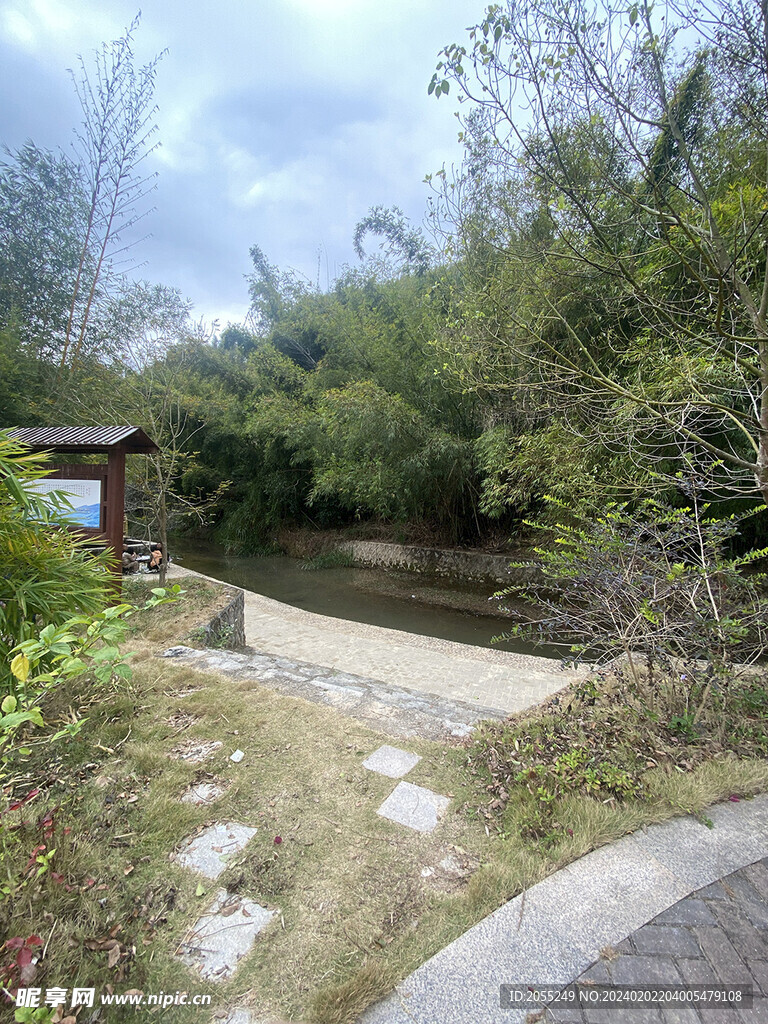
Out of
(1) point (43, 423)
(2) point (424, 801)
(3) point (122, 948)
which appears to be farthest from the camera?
(1) point (43, 423)

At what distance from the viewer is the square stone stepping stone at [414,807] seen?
1353mm

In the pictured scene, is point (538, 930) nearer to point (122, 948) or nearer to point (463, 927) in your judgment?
point (463, 927)

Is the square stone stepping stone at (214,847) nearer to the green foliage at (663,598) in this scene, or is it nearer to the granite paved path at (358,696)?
the granite paved path at (358,696)

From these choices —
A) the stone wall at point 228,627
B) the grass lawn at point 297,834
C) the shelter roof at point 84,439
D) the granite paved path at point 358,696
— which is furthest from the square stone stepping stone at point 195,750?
the shelter roof at point 84,439

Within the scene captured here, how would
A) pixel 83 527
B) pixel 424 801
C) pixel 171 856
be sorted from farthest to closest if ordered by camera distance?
1. pixel 83 527
2. pixel 424 801
3. pixel 171 856

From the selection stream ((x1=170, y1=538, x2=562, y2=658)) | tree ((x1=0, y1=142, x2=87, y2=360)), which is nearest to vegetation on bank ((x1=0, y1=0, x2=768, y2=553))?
tree ((x1=0, y1=142, x2=87, y2=360))

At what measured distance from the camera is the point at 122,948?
927 millimetres

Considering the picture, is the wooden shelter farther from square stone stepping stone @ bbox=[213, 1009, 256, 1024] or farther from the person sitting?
square stone stepping stone @ bbox=[213, 1009, 256, 1024]

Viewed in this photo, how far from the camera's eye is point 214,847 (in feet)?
4.01

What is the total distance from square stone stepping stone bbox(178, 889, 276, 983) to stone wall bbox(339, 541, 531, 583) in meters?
6.07

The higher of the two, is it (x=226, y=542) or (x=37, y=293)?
(x=37, y=293)

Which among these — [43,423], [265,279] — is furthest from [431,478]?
[265,279]

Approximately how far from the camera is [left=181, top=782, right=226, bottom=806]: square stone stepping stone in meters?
1.40

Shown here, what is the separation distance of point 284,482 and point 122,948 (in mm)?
10307
